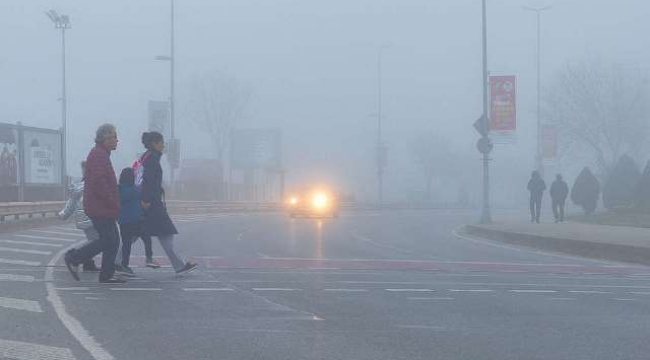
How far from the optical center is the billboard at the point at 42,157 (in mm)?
42844

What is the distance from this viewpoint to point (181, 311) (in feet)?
35.3

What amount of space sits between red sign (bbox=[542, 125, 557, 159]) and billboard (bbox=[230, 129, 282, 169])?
35238 mm

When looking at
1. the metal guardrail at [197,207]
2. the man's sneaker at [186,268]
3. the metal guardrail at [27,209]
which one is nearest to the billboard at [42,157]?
the metal guardrail at [197,207]

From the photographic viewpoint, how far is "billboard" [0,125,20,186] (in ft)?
133

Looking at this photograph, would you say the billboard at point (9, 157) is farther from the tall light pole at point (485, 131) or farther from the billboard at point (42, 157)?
the tall light pole at point (485, 131)

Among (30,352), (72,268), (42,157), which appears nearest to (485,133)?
(42,157)

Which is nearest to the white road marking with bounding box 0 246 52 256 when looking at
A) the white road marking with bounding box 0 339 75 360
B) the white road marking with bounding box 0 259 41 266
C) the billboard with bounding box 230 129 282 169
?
the white road marking with bounding box 0 259 41 266

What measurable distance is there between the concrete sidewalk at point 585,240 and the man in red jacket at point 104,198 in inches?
441

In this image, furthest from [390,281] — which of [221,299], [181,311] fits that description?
[181,311]

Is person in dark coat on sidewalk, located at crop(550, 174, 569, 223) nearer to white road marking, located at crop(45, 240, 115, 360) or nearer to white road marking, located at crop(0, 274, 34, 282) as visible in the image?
white road marking, located at crop(0, 274, 34, 282)

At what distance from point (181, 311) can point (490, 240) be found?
19.1 metres

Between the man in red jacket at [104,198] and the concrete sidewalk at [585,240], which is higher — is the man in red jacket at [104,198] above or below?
above

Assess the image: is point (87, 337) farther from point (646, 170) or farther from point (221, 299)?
point (646, 170)

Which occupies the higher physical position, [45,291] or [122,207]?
[122,207]
